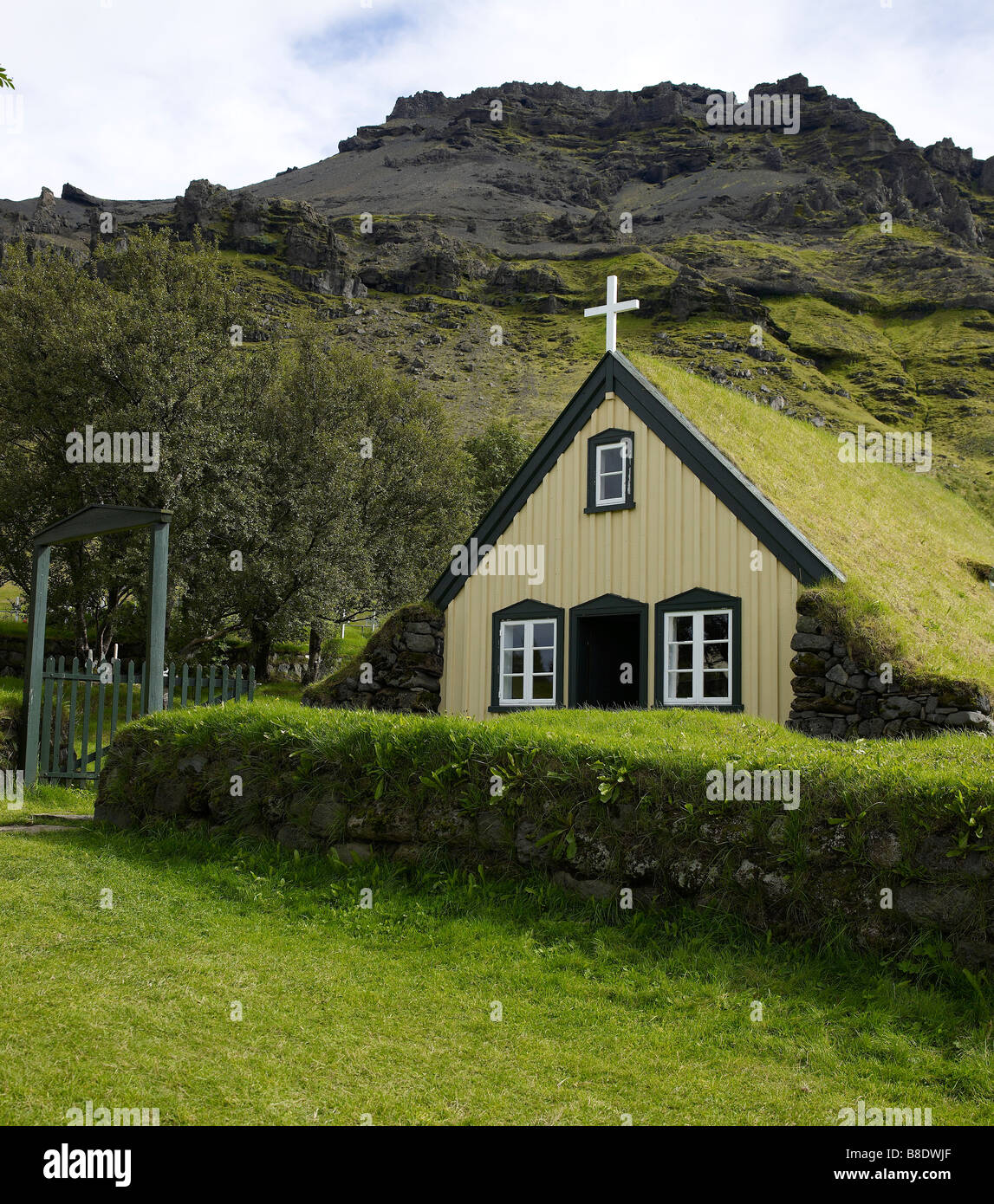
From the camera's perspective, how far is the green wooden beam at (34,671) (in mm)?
13930

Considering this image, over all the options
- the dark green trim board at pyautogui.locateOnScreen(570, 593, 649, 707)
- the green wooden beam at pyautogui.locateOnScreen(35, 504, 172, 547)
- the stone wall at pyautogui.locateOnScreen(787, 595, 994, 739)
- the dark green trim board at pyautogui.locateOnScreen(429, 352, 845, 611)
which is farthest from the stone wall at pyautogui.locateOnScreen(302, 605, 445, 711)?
the stone wall at pyautogui.locateOnScreen(787, 595, 994, 739)

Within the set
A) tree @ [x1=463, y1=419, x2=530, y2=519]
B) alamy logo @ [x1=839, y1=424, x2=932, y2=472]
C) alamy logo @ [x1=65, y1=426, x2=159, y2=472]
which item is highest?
tree @ [x1=463, y1=419, x2=530, y2=519]

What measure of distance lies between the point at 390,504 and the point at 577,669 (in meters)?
28.8

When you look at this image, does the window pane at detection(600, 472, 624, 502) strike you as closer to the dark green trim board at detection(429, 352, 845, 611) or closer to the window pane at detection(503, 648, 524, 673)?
the dark green trim board at detection(429, 352, 845, 611)

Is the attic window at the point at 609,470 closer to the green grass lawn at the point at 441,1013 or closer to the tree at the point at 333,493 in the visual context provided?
the green grass lawn at the point at 441,1013

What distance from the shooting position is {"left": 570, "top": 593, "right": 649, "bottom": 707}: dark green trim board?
16.0m

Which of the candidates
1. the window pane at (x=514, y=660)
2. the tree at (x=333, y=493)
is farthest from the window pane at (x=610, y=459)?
the tree at (x=333, y=493)

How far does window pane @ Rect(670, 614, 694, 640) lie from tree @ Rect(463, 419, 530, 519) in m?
39.6

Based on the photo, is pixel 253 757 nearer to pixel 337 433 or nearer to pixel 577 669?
pixel 577 669

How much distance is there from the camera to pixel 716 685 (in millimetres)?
15492

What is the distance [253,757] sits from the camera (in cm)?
1003

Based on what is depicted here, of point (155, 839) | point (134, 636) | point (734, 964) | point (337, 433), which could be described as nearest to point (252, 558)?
point (134, 636)

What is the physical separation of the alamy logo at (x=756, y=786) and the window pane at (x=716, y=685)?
8.05 m

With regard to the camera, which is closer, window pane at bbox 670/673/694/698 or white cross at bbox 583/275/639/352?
window pane at bbox 670/673/694/698
